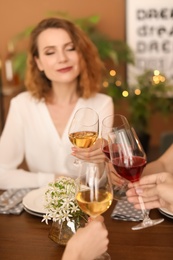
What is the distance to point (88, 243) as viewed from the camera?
1.05 meters

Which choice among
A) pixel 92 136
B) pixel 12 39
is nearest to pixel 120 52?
pixel 12 39

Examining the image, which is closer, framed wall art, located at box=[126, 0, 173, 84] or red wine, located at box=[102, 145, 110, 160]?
red wine, located at box=[102, 145, 110, 160]

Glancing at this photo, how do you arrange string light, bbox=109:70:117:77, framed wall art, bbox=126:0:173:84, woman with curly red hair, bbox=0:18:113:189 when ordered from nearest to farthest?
woman with curly red hair, bbox=0:18:113:189 → framed wall art, bbox=126:0:173:84 → string light, bbox=109:70:117:77

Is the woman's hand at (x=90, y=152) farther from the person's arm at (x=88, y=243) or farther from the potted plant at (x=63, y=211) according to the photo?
the person's arm at (x=88, y=243)

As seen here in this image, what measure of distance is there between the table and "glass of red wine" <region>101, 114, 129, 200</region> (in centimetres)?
12

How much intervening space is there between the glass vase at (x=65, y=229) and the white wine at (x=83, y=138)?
1.28 feet

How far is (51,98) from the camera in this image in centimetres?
241

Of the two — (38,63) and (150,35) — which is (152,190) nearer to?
(38,63)

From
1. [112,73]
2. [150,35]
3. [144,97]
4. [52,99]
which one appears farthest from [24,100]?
[150,35]

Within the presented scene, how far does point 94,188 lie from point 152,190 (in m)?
0.44

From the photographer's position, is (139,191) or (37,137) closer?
(139,191)

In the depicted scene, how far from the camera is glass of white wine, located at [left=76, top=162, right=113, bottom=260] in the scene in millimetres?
1045

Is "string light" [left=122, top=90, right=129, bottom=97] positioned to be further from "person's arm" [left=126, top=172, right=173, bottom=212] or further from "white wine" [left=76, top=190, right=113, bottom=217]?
"white wine" [left=76, top=190, right=113, bottom=217]

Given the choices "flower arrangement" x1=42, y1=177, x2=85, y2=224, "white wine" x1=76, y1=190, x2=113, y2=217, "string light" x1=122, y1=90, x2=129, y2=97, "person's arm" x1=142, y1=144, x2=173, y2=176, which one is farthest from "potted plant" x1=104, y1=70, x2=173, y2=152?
"white wine" x1=76, y1=190, x2=113, y2=217
